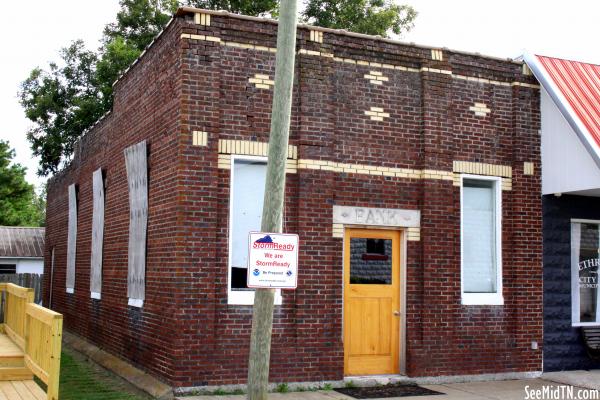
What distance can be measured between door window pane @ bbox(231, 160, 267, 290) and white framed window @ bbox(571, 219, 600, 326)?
6123mm

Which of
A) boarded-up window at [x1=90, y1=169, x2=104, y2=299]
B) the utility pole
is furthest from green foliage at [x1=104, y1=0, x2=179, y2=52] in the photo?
the utility pole

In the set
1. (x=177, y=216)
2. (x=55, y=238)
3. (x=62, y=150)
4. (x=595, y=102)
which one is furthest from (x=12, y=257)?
(x=595, y=102)

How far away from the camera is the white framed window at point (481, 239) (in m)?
12.4

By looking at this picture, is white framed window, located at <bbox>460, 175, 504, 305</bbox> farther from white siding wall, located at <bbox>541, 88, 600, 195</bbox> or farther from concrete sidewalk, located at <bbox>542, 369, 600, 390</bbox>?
concrete sidewalk, located at <bbox>542, 369, 600, 390</bbox>

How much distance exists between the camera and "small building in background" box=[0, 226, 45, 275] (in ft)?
119

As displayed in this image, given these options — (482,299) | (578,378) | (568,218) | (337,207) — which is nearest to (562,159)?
(568,218)

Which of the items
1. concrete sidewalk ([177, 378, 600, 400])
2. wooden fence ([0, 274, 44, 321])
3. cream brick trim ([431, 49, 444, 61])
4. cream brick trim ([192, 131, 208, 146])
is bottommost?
concrete sidewalk ([177, 378, 600, 400])

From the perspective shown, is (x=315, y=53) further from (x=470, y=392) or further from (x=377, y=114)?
(x=470, y=392)

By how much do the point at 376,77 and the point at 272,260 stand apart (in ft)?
18.4

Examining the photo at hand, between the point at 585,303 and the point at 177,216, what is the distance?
7.92m

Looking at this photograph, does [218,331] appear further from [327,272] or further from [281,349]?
[327,272]

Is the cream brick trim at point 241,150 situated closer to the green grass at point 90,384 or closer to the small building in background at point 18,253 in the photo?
the green grass at point 90,384

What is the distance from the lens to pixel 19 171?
45031mm

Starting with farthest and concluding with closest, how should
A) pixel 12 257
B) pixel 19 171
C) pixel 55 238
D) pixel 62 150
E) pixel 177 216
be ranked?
pixel 19 171 < pixel 12 257 < pixel 62 150 < pixel 55 238 < pixel 177 216
